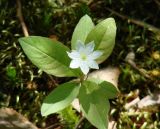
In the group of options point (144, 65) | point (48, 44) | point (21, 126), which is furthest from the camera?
point (144, 65)

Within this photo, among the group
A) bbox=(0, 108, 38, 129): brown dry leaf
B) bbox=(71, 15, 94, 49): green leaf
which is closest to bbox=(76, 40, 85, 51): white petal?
bbox=(71, 15, 94, 49): green leaf

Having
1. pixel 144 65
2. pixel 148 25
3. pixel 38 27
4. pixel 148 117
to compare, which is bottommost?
pixel 148 117

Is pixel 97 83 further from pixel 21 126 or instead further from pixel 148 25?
pixel 148 25

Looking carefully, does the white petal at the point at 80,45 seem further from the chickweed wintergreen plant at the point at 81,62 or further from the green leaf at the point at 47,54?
the green leaf at the point at 47,54

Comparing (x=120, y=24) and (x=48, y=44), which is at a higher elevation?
(x=48, y=44)

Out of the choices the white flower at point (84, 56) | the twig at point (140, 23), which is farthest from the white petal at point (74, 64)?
the twig at point (140, 23)

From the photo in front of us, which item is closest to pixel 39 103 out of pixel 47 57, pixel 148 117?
pixel 47 57
